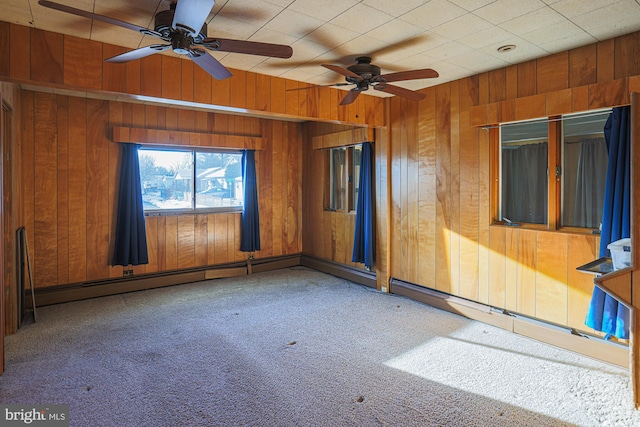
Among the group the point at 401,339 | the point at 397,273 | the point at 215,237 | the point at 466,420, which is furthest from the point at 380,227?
the point at 466,420

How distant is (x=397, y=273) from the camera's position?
188 inches

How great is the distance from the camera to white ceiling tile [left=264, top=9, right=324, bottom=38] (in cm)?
251

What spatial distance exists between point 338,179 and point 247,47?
3694 mm

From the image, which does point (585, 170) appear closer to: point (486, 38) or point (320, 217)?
point (486, 38)

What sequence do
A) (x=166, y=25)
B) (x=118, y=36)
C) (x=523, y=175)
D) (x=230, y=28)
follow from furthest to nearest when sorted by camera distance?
(x=523, y=175), (x=118, y=36), (x=230, y=28), (x=166, y=25)

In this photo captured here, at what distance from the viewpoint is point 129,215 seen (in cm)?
478

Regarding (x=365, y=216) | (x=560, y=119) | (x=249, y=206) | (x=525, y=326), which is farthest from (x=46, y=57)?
(x=525, y=326)

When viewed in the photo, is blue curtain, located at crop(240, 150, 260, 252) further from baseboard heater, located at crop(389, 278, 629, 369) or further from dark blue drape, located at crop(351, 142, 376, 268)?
baseboard heater, located at crop(389, 278, 629, 369)

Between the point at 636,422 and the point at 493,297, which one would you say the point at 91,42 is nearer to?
the point at 493,297

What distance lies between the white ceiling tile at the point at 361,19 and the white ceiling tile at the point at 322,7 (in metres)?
0.05

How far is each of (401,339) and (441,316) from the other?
0.83 metres

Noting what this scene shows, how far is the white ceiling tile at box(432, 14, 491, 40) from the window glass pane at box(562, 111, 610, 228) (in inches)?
46.9

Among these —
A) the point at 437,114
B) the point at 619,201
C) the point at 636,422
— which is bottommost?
the point at 636,422

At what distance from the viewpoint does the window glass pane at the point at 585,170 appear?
327 centimetres
